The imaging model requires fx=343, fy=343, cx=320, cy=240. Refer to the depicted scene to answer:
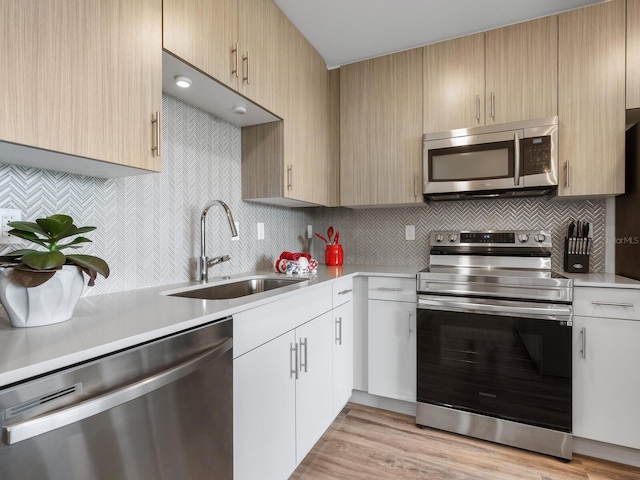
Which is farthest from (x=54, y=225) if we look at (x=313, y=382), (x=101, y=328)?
(x=313, y=382)

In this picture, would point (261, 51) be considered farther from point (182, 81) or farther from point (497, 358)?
point (497, 358)

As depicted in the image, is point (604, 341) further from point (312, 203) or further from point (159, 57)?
point (159, 57)

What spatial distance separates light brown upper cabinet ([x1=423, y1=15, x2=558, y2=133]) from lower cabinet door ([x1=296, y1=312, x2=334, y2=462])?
1.54 m

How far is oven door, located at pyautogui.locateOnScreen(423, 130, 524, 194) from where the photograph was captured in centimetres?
209

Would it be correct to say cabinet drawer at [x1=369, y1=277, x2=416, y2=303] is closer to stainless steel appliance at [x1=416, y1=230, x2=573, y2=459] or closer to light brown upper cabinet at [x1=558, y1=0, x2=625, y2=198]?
stainless steel appliance at [x1=416, y1=230, x2=573, y2=459]

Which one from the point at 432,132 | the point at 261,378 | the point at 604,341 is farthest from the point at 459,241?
the point at 261,378

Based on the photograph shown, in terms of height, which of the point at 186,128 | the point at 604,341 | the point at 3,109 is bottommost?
the point at 604,341

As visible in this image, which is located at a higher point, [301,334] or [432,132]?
[432,132]

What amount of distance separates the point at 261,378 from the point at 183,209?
936mm

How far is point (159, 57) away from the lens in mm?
1202

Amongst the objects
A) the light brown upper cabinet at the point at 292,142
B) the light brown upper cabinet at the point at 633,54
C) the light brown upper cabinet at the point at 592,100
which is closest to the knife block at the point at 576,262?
the light brown upper cabinet at the point at 592,100

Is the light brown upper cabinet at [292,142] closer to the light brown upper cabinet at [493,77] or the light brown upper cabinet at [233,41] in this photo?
the light brown upper cabinet at [233,41]

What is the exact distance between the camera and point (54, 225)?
0.87 m

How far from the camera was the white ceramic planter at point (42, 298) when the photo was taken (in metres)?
0.81
